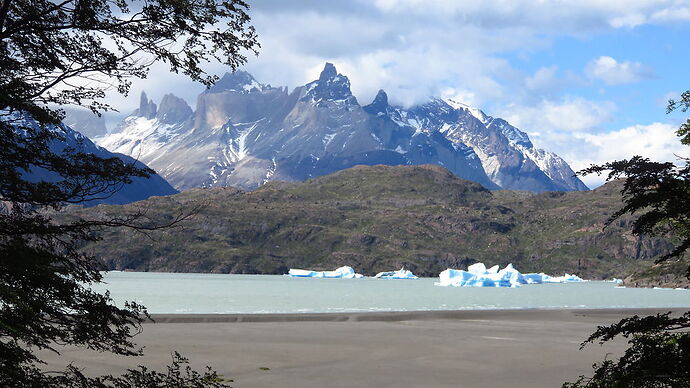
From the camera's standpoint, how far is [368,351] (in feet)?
142

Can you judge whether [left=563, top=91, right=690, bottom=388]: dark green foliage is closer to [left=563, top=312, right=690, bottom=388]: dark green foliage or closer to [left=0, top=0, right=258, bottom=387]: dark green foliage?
[left=563, top=312, right=690, bottom=388]: dark green foliage

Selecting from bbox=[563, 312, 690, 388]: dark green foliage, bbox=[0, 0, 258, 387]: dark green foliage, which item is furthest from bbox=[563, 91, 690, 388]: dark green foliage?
bbox=[0, 0, 258, 387]: dark green foliage

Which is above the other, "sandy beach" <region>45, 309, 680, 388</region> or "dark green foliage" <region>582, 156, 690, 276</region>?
"dark green foliage" <region>582, 156, 690, 276</region>

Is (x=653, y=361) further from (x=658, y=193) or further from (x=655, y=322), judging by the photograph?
(x=658, y=193)

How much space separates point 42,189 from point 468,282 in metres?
192

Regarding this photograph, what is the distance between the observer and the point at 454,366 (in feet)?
120

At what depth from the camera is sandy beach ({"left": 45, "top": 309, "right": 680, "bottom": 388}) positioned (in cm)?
3198

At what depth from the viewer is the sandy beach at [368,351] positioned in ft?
105

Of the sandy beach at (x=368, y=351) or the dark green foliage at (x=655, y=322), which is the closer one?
the dark green foliage at (x=655, y=322)

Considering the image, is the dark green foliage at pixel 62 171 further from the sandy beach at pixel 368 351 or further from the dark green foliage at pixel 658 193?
the sandy beach at pixel 368 351

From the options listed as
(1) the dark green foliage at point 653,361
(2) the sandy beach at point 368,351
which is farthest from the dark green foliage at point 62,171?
(2) the sandy beach at point 368,351

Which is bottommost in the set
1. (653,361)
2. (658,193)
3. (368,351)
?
(368,351)

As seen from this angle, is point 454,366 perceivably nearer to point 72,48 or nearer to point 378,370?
point 378,370

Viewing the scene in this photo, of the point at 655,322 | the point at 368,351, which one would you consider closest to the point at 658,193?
the point at 655,322
